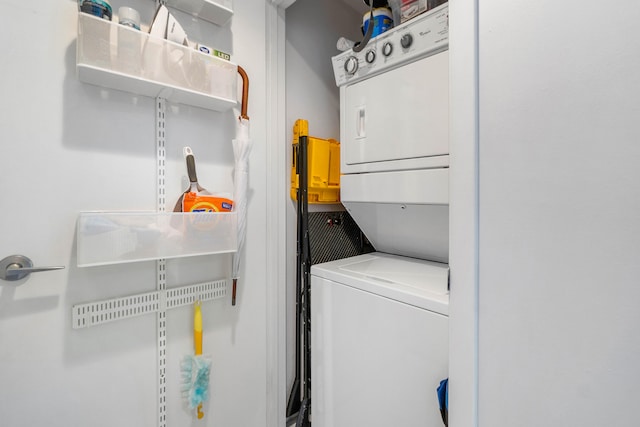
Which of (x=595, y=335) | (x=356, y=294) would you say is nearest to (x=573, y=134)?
(x=595, y=335)

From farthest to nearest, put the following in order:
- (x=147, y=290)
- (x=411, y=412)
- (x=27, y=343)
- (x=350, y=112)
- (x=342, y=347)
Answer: (x=350, y=112)
(x=342, y=347)
(x=147, y=290)
(x=411, y=412)
(x=27, y=343)

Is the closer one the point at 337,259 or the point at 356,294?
the point at 356,294

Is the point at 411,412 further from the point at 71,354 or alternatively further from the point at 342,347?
the point at 71,354

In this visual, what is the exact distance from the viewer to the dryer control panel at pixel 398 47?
104 cm

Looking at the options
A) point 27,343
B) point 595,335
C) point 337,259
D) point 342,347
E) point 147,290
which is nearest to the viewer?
point 595,335

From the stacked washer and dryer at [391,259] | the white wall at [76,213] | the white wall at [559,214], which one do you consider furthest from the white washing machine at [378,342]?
the white wall at [76,213]

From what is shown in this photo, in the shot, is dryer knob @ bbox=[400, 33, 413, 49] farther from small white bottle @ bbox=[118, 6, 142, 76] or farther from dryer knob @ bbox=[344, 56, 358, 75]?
small white bottle @ bbox=[118, 6, 142, 76]

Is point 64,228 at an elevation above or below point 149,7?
below

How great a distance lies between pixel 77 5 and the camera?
94 cm

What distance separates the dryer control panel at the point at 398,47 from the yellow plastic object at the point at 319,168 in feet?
0.99

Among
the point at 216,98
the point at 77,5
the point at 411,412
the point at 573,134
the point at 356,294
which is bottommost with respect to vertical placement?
the point at 411,412

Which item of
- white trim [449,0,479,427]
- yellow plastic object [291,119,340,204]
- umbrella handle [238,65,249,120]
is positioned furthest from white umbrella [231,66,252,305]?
white trim [449,0,479,427]

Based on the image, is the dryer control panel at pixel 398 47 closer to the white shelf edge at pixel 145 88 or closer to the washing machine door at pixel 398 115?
the washing machine door at pixel 398 115

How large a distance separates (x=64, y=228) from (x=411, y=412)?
4.22ft
